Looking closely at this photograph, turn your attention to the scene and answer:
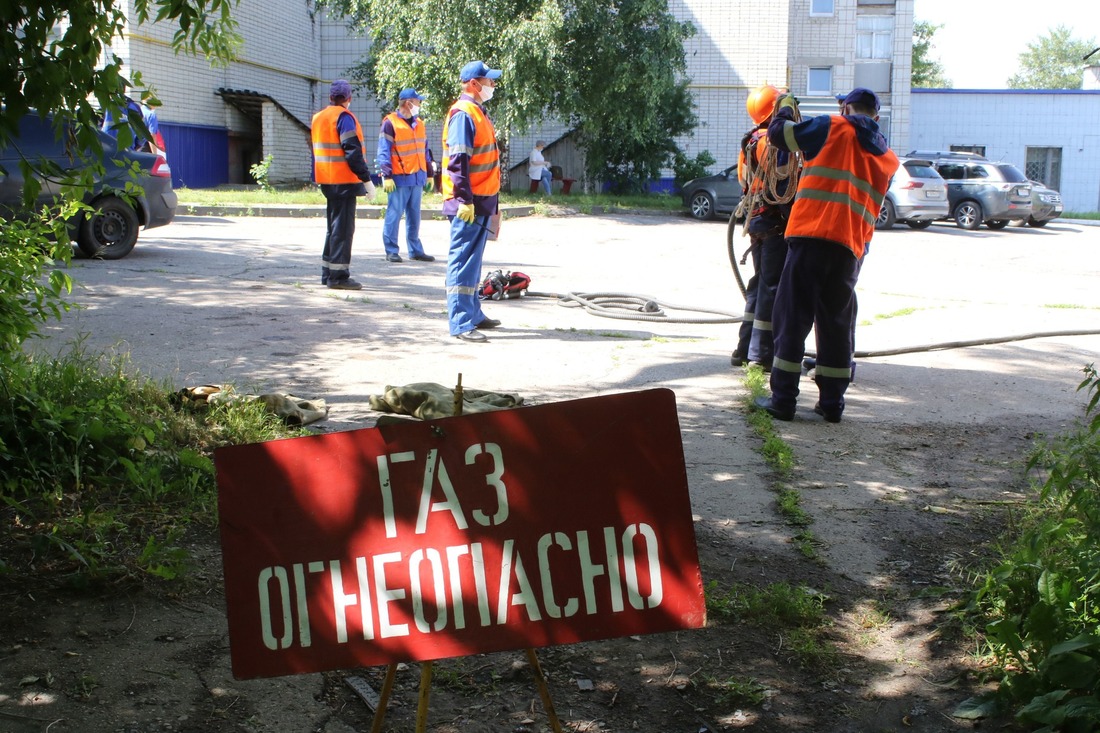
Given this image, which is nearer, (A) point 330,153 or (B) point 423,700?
(B) point 423,700

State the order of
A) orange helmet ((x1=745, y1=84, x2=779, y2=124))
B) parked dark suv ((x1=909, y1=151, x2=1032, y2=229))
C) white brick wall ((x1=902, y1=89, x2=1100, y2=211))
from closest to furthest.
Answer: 1. orange helmet ((x1=745, y1=84, x2=779, y2=124))
2. parked dark suv ((x1=909, y1=151, x2=1032, y2=229))
3. white brick wall ((x1=902, y1=89, x2=1100, y2=211))

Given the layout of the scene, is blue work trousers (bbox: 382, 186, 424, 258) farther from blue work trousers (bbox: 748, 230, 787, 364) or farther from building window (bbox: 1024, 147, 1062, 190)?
building window (bbox: 1024, 147, 1062, 190)

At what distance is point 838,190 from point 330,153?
6.39m

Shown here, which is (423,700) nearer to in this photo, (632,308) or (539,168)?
(632,308)

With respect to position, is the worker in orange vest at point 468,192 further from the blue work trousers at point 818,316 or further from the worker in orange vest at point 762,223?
the blue work trousers at point 818,316

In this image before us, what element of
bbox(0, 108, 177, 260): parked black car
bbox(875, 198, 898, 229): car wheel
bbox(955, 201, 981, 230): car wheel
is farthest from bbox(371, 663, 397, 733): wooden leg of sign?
bbox(955, 201, 981, 230): car wheel

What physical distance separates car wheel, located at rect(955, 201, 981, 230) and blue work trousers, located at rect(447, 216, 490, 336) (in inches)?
775

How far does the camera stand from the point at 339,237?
36.7ft

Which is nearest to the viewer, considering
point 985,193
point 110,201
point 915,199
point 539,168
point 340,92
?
point 340,92

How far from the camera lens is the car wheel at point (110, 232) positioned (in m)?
12.7

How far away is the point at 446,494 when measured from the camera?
266 centimetres

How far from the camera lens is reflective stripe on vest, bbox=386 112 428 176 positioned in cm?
1380

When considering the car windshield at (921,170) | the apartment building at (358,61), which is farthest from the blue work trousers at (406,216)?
the car windshield at (921,170)

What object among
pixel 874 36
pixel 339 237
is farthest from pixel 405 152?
pixel 874 36
